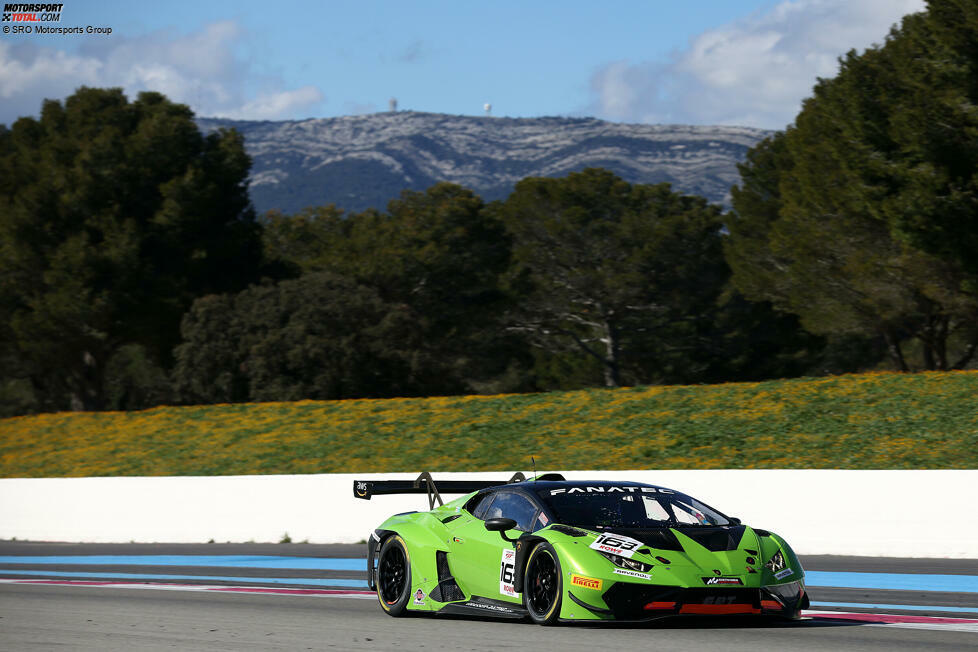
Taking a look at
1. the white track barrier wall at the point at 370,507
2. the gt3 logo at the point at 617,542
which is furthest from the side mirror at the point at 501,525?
the white track barrier wall at the point at 370,507

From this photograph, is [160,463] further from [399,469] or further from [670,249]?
[670,249]

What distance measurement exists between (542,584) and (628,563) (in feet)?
2.63

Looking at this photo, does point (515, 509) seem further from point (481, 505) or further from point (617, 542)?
point (617, 542)

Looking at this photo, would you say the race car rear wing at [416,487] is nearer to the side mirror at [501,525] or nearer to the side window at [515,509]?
the side window at [515,509]

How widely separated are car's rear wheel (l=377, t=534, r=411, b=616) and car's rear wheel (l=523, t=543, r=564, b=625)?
1498mm

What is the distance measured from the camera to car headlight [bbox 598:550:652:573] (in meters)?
7.96

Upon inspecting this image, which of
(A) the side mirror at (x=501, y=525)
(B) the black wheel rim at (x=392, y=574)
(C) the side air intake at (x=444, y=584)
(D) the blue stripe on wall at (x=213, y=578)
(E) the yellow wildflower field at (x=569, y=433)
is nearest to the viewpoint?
(A) the side mirror at (x=501, y=525)

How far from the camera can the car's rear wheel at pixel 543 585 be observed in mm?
8328

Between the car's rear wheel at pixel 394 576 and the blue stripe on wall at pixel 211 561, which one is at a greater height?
the car's rear wheel at pixel 394 576

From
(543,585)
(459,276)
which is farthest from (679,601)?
(459,276)

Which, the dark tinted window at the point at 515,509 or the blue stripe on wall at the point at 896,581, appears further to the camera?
the blue stripe on wall at the point at 896,581

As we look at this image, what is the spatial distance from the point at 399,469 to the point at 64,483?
20.2 ft

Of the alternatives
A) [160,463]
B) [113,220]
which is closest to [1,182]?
[113,220]

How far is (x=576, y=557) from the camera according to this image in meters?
8.16
